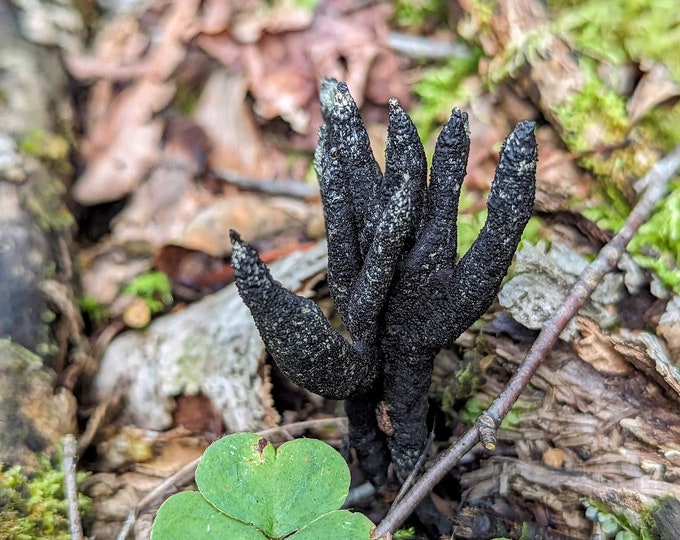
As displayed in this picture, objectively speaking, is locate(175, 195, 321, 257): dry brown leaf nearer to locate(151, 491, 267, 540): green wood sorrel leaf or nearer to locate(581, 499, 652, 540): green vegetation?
locate(151, 491, 267, 540): green wood sorrel leaf

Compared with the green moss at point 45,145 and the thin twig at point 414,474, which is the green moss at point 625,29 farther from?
the green moss at point 45,145

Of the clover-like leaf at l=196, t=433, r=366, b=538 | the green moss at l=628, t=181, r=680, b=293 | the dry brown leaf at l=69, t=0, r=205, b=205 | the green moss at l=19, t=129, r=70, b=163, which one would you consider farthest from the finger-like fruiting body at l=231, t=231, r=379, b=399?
the dry brown leaf at l=69, t=0, r=205, b=205

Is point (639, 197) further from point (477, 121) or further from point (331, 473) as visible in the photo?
point (331, 473)

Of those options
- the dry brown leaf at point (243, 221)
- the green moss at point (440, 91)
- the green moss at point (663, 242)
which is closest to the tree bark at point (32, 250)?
the dry brown leaf at point (243, 221)

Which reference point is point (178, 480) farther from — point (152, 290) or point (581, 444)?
point (581, 444)

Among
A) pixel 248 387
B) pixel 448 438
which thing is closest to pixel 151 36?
pixel 248 387

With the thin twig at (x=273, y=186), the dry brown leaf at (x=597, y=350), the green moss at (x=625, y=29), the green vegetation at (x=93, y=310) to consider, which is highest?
the green moss at (x=625, y=29)

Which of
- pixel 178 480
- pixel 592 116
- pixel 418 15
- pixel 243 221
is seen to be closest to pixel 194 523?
pixel 178 480

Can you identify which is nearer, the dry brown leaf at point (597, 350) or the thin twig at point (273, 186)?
the dry brown leaf at point (597, 350)
